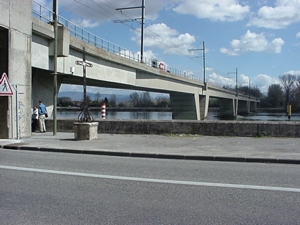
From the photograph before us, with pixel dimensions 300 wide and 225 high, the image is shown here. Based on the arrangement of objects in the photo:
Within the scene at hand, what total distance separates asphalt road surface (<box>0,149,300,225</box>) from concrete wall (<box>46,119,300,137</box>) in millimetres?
6960

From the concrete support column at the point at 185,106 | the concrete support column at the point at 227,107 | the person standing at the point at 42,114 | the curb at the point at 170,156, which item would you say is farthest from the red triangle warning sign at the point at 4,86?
Answer: the concrete support column at the point at 227,107

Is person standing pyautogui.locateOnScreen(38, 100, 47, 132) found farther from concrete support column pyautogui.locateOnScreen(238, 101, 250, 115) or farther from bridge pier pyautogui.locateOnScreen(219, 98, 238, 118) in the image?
concrete support column pyautogui.locateOnScreen(238, 101, 250, 115)

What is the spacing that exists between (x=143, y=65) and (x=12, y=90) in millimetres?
21370

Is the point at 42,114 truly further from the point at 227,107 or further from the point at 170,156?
the point at 227,107

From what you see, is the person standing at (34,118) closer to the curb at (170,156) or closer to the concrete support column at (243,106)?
the curb at (170,156)

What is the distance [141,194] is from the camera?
6.16 m

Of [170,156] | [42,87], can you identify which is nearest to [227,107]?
[42,87]

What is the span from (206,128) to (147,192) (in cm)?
1100

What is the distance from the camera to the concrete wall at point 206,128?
621 inches

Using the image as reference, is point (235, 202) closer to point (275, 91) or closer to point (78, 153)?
point (78, 153)

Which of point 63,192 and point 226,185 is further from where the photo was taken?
point 226,185

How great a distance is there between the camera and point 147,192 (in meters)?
6.30

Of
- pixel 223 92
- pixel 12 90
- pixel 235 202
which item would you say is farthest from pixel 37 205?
pixel 223 92

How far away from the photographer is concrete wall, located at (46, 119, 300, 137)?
51.8 feet
